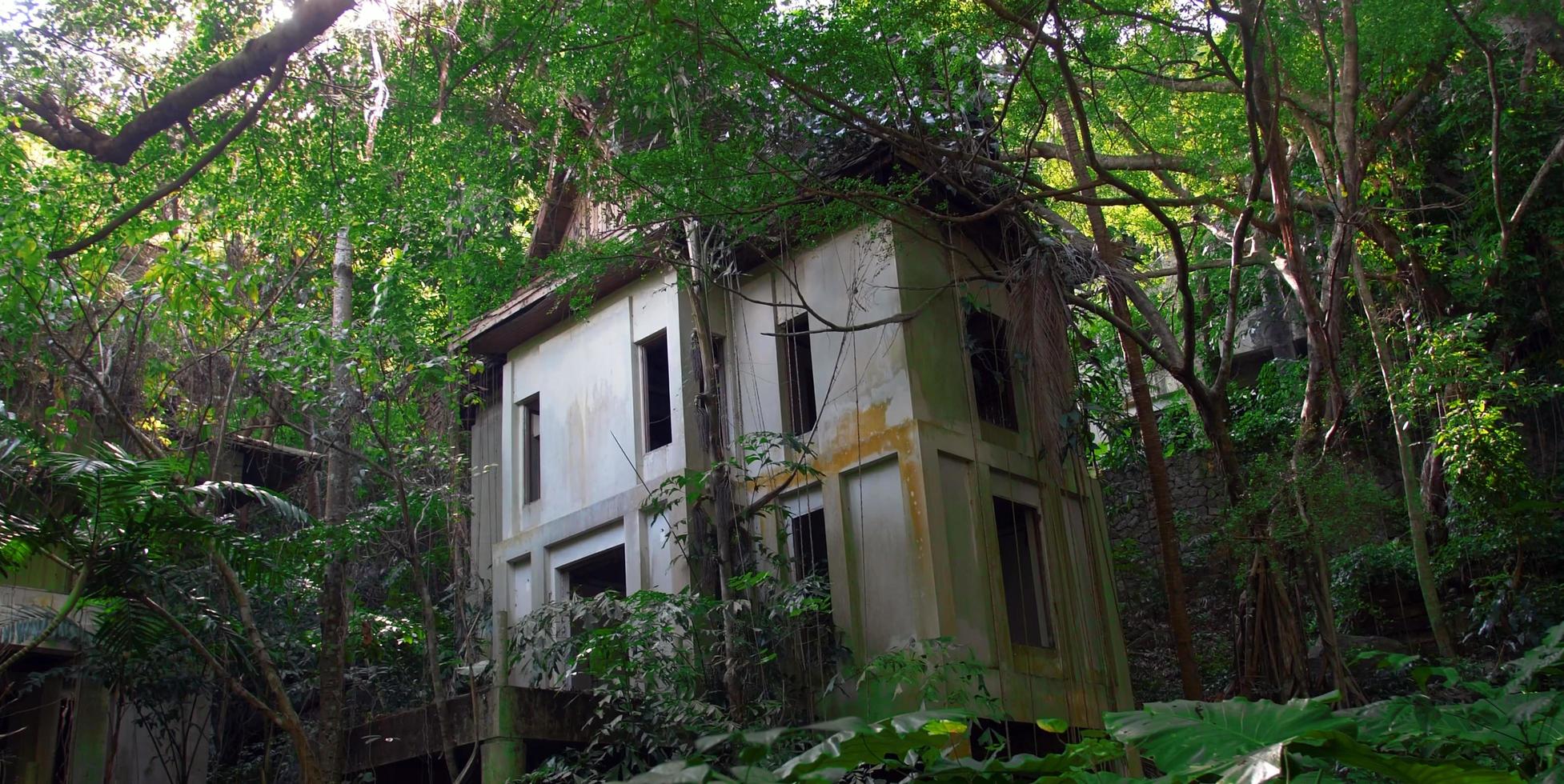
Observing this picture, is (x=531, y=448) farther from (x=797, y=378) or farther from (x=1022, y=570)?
(x=1022, y=570)

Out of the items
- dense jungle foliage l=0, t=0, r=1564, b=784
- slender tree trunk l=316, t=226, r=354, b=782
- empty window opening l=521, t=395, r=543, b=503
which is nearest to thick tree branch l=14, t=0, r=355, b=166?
dense jungle foliage l=0, t=0, r=1564, b=784

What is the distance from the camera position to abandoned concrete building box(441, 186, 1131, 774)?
9.64m

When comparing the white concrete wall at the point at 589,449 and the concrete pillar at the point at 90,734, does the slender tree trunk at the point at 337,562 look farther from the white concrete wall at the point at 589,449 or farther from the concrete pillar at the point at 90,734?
the concrete pillar at the point at 90,734

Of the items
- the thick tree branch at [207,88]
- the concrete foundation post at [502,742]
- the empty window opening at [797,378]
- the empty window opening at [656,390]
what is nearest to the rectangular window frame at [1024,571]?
the empty window opening at [797,378]

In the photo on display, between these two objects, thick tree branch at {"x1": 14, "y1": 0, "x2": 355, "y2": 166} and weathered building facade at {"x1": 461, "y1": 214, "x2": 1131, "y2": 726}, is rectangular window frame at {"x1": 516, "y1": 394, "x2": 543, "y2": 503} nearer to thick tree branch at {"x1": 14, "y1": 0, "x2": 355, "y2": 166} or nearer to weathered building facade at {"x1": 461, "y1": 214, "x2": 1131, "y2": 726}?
weathered building facade at {"x1": 461, "y1": 214, "x2": 1131, "y2": 726}

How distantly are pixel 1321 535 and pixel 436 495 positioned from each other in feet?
26.6

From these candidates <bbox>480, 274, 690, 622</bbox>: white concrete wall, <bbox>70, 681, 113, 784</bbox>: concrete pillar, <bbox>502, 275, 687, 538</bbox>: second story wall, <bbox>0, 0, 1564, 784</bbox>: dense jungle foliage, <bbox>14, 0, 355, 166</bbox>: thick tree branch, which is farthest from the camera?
<bbox>502, 275, 687, 538</bbox>: second story wall

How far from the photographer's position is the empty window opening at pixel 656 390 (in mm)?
11594

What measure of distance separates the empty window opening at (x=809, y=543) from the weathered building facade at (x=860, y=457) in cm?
4

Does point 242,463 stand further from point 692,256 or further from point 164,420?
point 692,256

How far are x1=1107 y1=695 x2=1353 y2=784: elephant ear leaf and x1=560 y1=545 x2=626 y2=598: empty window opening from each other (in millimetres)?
9690

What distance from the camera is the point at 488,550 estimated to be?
13.6 meters

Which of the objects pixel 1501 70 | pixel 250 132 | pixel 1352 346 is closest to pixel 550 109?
pixel 250 132

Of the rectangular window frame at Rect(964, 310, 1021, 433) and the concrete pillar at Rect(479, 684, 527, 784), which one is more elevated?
the rectangular window frame at Rect(964, 310, 1021, 433)
